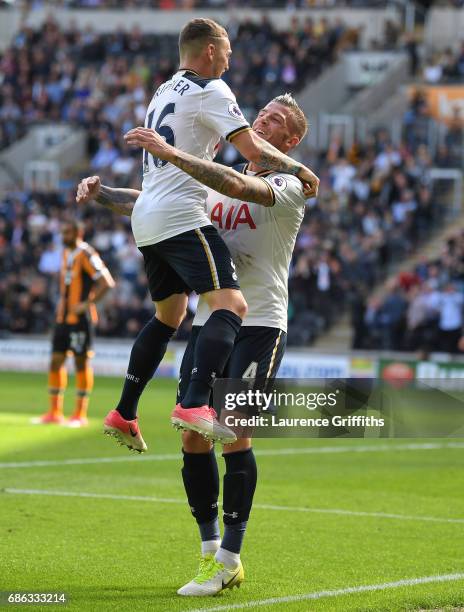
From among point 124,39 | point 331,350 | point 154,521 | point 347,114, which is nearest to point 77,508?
point 154,521

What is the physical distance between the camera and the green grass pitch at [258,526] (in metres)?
7.03

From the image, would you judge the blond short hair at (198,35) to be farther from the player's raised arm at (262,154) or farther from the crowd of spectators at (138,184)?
the crowd of spectators at (138,184)

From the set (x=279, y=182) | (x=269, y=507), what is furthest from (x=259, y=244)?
(x=269, y=507)

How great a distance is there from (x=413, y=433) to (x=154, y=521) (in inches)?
135

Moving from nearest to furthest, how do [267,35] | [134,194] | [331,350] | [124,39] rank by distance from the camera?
[134,194] < [331,350] < [267,35] < [124,39]

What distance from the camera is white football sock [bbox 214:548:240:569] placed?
7090 mm

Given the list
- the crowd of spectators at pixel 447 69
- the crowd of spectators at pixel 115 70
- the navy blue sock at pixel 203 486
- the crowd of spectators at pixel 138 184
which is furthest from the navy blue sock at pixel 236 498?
the crowd of spectators at pixel 115 70

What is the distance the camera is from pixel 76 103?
130 ft

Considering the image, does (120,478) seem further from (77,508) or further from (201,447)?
(201,447)

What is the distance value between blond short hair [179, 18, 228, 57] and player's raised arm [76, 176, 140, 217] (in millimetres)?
1006

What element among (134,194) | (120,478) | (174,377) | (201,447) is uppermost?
(134,194)

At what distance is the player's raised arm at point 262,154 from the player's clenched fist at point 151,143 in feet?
1.16

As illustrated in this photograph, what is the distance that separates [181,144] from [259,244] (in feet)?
2.63

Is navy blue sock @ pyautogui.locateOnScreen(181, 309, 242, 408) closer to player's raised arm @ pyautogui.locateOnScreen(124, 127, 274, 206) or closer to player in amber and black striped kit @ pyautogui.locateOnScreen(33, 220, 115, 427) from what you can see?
player's raised arm @ pyautogui.locateOnScreen(124, 127, 274, 206)
